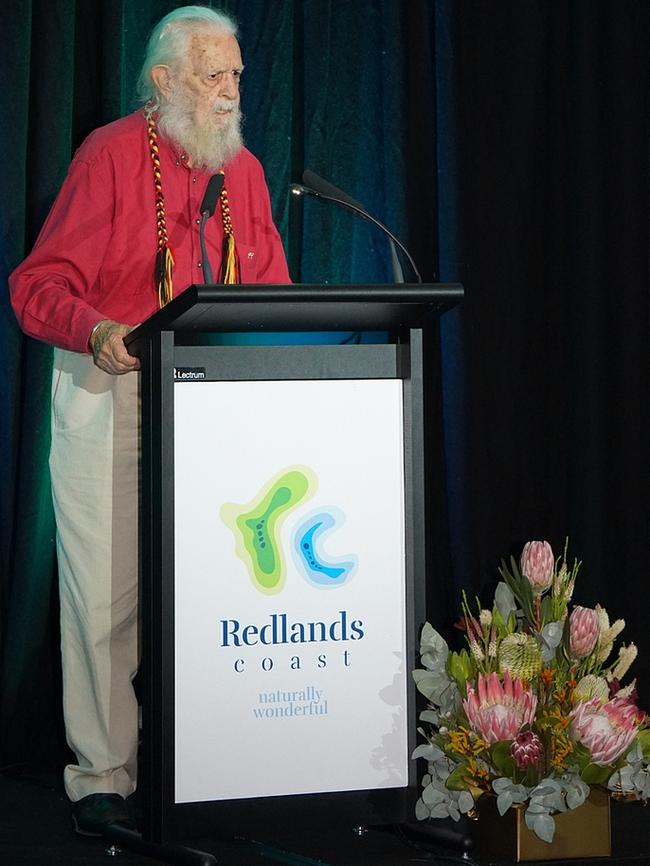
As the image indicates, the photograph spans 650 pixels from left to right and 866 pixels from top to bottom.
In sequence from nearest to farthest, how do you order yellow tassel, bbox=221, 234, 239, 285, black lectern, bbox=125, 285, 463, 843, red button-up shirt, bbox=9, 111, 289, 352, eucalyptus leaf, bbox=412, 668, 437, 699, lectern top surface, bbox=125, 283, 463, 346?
lectern top surface, bbox=125, 283, 463, 346
black lectern, bbox=125, 285, 463, 843
eucalyptus leaf, bbox=412, 668, 437, 699
red button-up shirt, bbox=9, 111, 289, 352
yellow tassel, bbox=221, 234, 239, 285

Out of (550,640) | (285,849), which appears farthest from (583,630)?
(285,849)

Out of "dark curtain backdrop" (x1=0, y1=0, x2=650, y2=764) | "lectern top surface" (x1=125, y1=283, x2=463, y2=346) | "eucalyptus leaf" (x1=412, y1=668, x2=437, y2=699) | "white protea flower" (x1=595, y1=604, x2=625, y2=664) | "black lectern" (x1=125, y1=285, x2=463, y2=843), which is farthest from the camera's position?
"dark curtain backdrop" (x1=0, y1=0, x2=650, y2=764)

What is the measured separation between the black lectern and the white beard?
0.59 metres

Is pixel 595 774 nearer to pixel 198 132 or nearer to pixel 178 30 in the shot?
pixel 198 132

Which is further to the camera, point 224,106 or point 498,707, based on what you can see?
point 224,106

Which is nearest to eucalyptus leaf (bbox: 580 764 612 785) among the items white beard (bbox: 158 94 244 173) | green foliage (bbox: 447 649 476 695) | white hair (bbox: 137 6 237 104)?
green foliage (bbox: 447 649 476 695)

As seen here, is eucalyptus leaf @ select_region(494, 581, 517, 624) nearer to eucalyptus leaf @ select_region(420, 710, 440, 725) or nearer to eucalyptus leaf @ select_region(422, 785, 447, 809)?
eucalyptus leaf @ select_region(420, 710, 440, 725)

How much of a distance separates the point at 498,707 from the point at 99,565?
0.84 m

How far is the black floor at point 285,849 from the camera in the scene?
7.16ft

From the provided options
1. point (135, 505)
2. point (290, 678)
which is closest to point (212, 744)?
point (290, 678)

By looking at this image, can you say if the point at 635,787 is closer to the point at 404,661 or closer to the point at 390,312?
the point at 404,661

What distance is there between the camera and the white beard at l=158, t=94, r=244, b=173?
8.34ft

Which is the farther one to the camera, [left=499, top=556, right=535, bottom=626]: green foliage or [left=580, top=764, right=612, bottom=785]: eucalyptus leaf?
[left=499, top=556, right=535, bottom=626]: green foliage

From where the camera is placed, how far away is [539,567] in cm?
224
